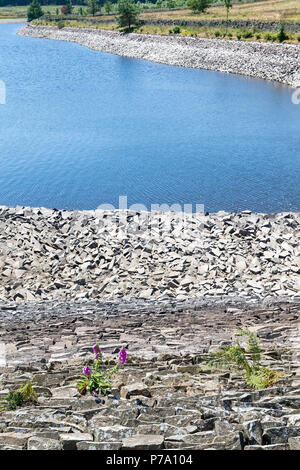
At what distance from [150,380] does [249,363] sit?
179cm

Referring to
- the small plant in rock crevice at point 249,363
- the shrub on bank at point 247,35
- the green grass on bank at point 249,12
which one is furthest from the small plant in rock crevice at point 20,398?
the green grass on bank at point 249,12

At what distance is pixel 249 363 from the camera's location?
9242 mm

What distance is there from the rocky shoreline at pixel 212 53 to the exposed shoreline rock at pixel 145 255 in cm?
4211

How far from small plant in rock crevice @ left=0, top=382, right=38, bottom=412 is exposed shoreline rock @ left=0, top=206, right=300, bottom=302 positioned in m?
9.53

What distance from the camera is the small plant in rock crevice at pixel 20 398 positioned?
7645mm

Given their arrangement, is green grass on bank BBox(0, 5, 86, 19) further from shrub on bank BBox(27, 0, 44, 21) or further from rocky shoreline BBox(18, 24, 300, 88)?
rocky shoreline BBox(18, 24, 300, 88)

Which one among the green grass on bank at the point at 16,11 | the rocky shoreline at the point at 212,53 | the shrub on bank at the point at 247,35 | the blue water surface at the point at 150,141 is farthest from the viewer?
the green grass on bank at the point at 16,11

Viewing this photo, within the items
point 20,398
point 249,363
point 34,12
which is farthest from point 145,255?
point 34,12

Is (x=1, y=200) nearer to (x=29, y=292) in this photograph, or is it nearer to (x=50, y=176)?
(x=50, y=176)

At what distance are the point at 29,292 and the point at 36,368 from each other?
786 cm

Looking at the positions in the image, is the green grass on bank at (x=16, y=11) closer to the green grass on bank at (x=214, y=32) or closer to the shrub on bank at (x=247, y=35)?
the green grass on bank at (x=214, y=32)

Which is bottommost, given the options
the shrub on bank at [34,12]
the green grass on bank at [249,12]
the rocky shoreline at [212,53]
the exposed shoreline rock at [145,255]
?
the exposed shoreline rock at [145,255]

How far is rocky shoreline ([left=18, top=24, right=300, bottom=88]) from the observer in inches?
2525

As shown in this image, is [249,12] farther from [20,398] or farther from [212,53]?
[20,398]
